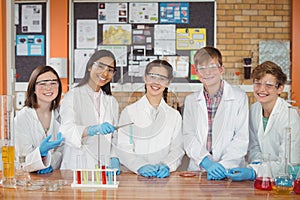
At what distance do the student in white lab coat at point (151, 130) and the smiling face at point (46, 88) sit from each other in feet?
1.90

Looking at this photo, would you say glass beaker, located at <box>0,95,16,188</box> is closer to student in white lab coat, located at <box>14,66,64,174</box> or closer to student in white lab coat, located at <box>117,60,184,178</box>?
student in white lab coat, located at <box>14,66,64,174</box>

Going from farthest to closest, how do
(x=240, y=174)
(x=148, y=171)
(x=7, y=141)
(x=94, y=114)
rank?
1. (x=94, y=114)
2. (x=148, y=171)
3. (x=240, y=174)
4. (x=7, y=141)

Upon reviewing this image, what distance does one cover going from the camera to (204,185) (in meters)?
2.31

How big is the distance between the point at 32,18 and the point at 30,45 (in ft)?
1.02

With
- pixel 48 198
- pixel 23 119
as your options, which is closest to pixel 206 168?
pixel 48 198

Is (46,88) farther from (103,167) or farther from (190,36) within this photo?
(190,36)

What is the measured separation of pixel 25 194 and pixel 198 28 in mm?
3636

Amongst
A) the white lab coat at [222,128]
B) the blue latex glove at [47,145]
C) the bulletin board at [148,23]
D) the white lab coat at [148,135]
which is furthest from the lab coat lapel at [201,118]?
the bulletin board at [148,23]

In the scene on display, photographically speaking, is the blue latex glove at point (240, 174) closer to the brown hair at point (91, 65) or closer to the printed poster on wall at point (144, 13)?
the brown hair at point (91, 65)

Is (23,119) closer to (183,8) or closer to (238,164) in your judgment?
(238,164)

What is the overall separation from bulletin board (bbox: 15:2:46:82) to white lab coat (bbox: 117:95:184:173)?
3.25 m

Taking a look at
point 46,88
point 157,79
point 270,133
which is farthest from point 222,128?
point 46,88

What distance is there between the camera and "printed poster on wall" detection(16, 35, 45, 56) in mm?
5492

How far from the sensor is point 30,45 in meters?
5.51
